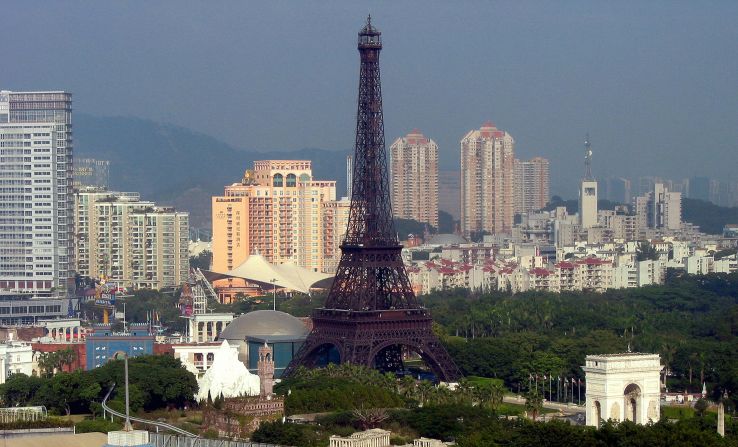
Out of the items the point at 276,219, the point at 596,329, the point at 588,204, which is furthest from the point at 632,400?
the point at 588,204

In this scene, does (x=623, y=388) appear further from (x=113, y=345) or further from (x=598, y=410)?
(x=113, y=345)

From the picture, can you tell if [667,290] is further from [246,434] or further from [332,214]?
[246,434]

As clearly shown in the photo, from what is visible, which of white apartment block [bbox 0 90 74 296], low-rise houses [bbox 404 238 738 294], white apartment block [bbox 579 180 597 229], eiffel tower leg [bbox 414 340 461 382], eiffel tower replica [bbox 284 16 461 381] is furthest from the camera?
white apartment block [bbox 579 180 597 229]

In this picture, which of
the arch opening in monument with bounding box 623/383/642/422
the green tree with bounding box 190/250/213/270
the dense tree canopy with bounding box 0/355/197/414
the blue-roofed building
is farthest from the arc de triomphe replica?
the green tree with bounding box 190/250/213/270

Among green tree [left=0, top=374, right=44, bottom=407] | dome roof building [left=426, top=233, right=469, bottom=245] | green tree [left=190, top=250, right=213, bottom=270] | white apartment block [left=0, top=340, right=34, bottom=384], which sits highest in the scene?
dome roof building [left=426, top=233, right=469, bottom=245]

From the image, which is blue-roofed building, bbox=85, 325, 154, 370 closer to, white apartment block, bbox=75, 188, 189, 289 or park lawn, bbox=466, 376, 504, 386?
park lawn, bbox=466, 376, 504, 386

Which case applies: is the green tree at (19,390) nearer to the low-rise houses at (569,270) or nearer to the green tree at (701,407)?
the green tree at (701,407)

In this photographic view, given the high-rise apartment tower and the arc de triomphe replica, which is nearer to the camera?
the arc de triomphe replica
